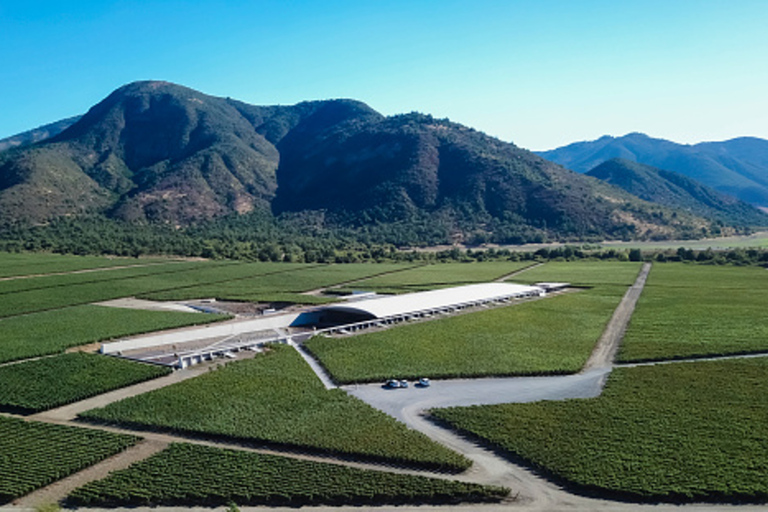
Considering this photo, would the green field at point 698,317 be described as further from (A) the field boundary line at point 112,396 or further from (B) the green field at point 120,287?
(B) the green field at point 120,287

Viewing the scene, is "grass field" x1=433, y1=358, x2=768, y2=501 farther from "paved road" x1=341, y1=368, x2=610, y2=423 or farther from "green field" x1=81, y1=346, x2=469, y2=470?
"green field" x1=81, y1=346, x2=469, y2=470

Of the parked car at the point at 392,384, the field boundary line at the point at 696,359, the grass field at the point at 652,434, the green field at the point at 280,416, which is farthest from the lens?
the field boundary line at the point at 696,359

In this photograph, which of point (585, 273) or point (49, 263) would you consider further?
point (49, 263)

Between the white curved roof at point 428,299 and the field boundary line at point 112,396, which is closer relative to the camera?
the field boundary line at point 112,396

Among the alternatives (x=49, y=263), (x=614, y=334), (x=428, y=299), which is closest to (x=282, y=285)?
(x=428, y=299)

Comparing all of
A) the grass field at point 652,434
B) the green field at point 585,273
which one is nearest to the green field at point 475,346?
the grass field at point 652,434

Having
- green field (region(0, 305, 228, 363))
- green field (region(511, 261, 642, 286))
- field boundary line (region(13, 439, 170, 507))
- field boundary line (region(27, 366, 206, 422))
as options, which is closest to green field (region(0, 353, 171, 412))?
field boundary line (region(27, 366, 206, 422))

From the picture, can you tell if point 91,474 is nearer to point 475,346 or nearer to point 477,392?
point 477,392
